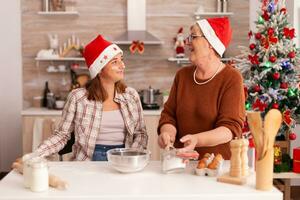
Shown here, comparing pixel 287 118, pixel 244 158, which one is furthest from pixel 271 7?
pixel 244 158

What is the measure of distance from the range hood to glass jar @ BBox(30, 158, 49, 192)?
3320 millimetres

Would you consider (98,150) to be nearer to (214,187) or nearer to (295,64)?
(214,187)

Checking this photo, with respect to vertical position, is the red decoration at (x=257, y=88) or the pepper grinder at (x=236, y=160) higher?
the red decoration at (x=257, y=88)

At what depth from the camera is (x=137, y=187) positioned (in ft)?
5.41

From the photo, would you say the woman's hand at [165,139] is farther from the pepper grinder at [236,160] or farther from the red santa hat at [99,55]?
the red santa hat at [99,55]

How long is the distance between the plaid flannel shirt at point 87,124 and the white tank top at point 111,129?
0.08 feet

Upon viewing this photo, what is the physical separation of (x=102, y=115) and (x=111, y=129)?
10cm

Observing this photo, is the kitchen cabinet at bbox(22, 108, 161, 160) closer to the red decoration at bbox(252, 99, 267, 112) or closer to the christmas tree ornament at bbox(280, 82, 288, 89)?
the red decoration at bbox(252, 99, 267, 112)

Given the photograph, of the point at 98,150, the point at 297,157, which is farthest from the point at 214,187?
the point at 297,157

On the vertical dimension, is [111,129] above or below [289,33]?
below

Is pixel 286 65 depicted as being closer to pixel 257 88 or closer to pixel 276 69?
pixel 276 69

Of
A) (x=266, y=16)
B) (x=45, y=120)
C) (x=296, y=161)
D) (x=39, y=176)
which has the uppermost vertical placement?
(x=266, y=16)

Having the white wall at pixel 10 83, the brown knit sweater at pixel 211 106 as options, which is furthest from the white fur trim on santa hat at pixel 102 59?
the white wall at pixel 10 83

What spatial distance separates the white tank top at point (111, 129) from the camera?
8.10 ft
